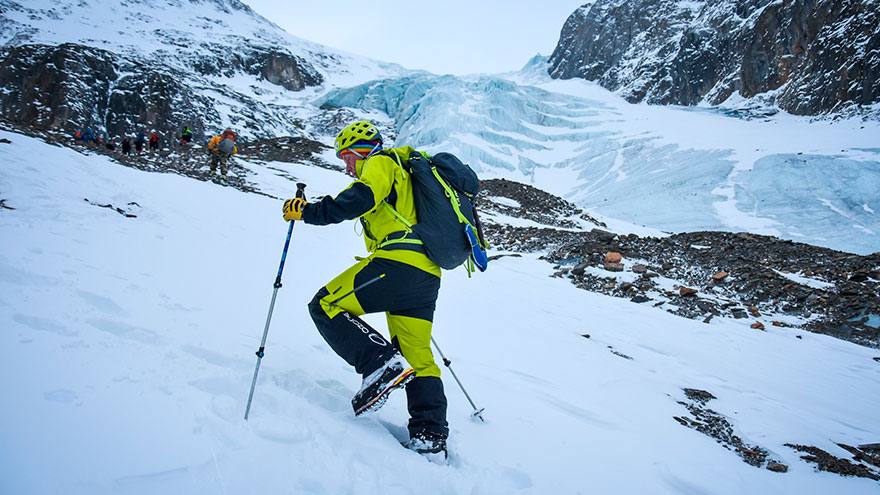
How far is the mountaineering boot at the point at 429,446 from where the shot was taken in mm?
2789

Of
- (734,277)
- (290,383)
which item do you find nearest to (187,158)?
(290,383)

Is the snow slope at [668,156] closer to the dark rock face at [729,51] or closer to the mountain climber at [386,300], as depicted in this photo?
the dark rock face at [729,51]

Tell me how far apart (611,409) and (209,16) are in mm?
138908

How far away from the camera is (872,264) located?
1127 centimetres

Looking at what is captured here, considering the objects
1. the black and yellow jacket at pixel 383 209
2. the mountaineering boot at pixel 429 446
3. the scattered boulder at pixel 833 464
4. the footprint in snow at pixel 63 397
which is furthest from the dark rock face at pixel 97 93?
the scattered boulder at pixel 833 464

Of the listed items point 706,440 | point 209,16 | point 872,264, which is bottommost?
point 706,440

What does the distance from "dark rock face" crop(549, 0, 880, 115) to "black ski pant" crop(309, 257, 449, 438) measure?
60433mm

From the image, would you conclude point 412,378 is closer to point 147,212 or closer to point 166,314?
point 166,314

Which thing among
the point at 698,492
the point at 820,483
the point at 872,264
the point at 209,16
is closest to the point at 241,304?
the point at 698,492

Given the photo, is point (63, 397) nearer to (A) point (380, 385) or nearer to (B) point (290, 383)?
(B) point (290, 383)

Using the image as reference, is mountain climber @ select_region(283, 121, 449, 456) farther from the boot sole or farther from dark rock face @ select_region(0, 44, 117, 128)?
dark rock face @ select_region(0, 44, 117, 128)

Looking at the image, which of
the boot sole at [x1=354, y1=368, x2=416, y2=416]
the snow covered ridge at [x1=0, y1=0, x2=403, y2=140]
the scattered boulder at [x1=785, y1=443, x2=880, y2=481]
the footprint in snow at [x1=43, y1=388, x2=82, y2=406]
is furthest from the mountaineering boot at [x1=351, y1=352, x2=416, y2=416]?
the snow covered ridge at [x1=0, y1=0, x2=403, y2=140]

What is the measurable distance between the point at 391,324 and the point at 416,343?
24cm

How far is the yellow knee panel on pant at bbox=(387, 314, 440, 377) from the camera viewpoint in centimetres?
307
